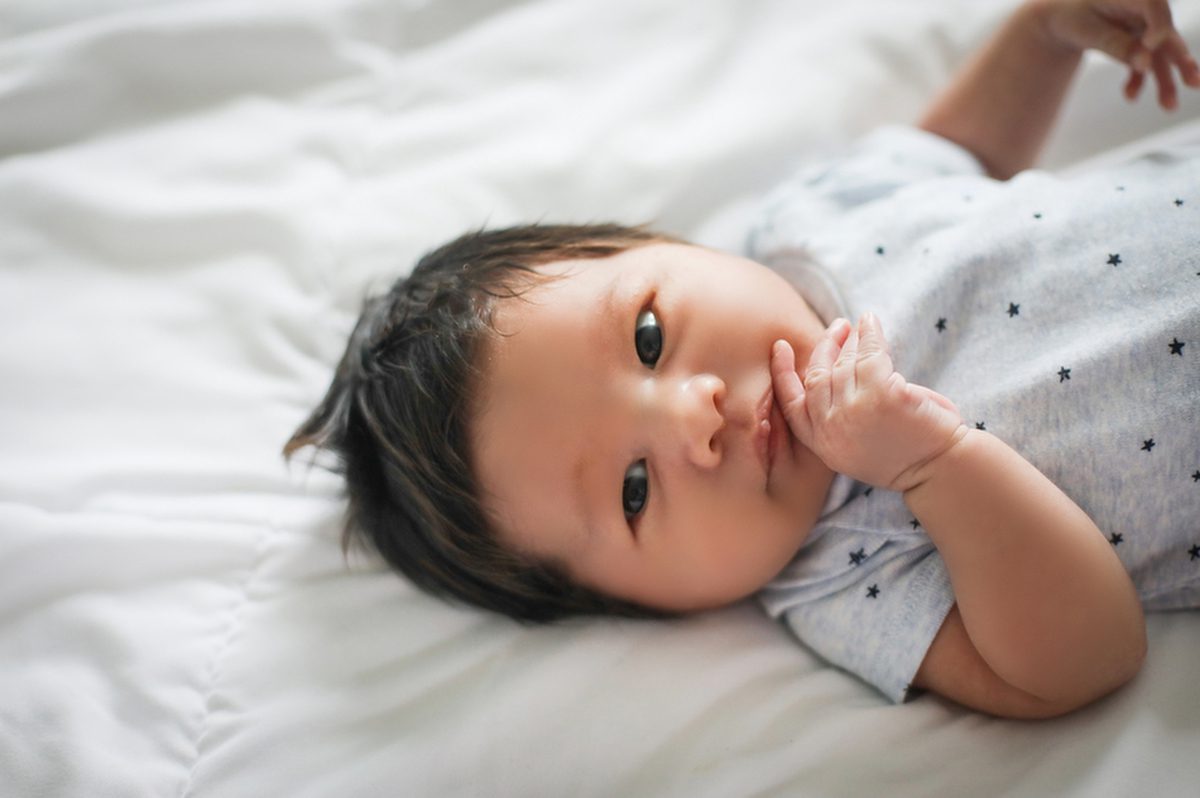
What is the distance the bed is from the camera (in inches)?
38.8

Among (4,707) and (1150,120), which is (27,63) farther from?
(1150,120)

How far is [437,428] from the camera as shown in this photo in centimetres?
105

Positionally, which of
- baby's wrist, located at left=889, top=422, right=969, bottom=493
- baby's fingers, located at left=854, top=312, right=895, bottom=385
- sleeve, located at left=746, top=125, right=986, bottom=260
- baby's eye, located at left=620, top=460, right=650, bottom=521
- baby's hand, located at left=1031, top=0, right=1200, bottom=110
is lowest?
baby's eye, located at left=620, top=460, right=650, bottom=521

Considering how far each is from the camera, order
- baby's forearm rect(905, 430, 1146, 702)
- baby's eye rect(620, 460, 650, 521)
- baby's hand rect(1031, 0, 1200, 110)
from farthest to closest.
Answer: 1. baby's hand rect(1031, 0, 1200, 110)
2. baby's eye rect(620, 460, 650, 521)
3. baby's forearm rect(905, 430, 1146, 702)

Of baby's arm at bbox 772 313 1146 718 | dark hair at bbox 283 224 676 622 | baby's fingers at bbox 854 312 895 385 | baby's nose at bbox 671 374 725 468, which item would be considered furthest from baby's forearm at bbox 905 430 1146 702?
dark hair at bbox 283 224 676 622

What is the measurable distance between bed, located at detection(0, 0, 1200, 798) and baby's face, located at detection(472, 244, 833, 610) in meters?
0.12

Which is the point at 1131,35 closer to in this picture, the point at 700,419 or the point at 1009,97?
the point at 1009,97

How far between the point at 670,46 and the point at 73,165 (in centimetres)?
91

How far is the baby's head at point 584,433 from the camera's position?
1.00 m

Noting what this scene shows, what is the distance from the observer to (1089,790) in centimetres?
89

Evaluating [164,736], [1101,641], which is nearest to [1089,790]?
[1101,641]

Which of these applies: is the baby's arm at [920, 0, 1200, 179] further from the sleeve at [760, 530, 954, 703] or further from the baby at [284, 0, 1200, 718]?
the sleeve at [760, 530, 954, 703]

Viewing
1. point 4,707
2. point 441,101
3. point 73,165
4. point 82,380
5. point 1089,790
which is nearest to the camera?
point 1089,790

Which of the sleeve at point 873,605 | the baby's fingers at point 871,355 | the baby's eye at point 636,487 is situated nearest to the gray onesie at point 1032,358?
the sleeve at point 873,605
